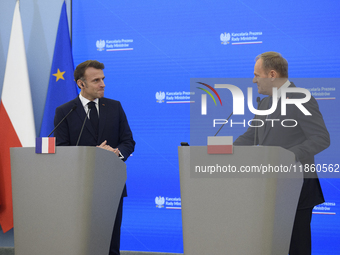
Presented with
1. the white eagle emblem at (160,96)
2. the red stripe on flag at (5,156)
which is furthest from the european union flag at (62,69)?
the white eagle emblem at (160,96)

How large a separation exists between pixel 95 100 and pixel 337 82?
7.17ft

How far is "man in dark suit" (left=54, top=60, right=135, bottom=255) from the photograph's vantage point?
253 cm

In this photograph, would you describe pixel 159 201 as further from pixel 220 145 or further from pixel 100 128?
pixel 220 145

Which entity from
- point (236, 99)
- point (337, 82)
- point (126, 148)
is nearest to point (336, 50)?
point (337, 82)

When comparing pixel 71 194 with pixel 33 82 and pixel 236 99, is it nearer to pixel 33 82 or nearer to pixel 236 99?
pixel 236 99

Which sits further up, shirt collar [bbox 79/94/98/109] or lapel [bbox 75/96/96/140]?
shirt collar [bbox 79/94/98/109]

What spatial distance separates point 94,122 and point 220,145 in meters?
1.25

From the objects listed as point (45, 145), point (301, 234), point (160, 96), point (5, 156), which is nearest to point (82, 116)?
point (45, 145)

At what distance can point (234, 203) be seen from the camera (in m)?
1.59

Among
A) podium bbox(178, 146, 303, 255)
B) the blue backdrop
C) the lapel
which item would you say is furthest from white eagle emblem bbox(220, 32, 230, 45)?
podium bbox(178, 146, 303, 255)

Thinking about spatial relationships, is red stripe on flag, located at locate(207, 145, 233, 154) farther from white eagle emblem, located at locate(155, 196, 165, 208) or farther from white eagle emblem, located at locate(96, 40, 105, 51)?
white eagle emblem, located at locate(96, 40, 105, 51)

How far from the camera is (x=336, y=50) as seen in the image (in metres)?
3.39

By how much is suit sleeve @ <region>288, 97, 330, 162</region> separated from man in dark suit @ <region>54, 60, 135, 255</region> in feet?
3.74

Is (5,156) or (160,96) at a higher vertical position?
(160,96)
